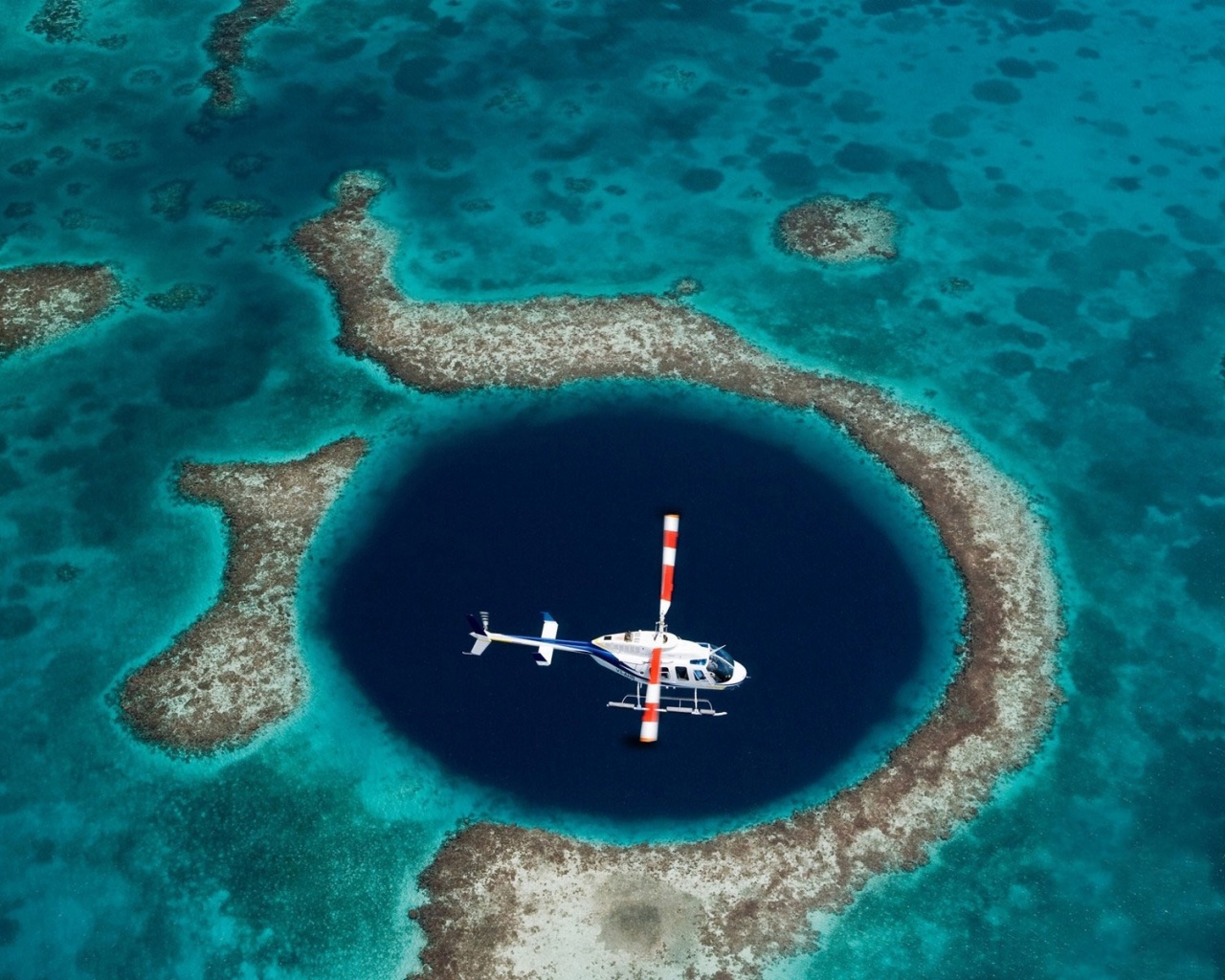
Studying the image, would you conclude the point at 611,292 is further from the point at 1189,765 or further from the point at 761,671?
the point at 1189,765

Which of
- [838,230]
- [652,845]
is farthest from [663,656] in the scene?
[838,230]

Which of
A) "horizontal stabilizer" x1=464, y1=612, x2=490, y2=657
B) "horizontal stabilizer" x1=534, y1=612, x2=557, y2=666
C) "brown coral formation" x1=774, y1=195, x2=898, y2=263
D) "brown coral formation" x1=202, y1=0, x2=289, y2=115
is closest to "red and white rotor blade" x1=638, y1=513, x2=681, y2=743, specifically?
"horizontal stabilizer" x1=534, y1=612, x2=557, y2=666

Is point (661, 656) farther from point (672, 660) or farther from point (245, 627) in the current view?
point (245, 627)

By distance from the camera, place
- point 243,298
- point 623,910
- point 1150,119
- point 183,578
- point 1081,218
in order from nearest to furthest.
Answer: point 623,910, point 183,578, point 243,298, point 1081,218, point 1150,119

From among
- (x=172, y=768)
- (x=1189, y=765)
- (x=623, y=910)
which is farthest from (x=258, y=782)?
(x=1189, y=765)

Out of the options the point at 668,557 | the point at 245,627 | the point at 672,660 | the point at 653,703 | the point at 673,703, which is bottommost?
the point at 673,703

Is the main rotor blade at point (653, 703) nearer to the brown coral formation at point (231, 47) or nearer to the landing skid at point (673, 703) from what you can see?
the landing skid at point (673, 703)
